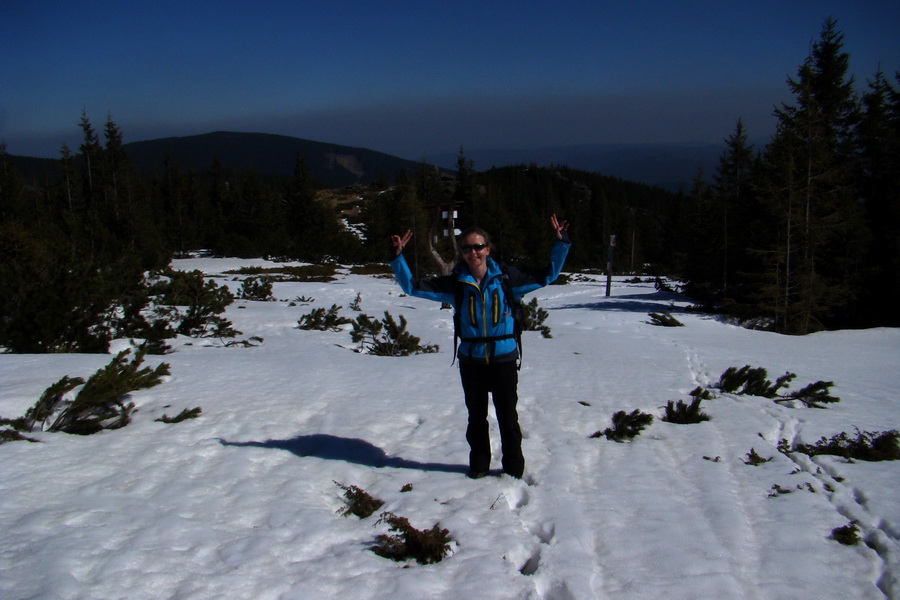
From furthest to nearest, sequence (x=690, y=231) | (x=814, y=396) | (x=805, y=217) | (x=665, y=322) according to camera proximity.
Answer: (x=690, y=231) → (x=805, y=217) → (x=665, y=322) → (x=814, y=396)

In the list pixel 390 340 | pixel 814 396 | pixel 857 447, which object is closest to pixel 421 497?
pixel 857 447

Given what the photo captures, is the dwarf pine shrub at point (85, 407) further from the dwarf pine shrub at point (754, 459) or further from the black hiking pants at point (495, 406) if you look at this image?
the dwarf pine shrub at point (754, 459)

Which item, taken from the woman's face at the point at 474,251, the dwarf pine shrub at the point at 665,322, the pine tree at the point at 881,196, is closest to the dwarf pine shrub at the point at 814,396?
the woman's face at the point at 474,251

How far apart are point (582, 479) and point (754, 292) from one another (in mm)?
15553

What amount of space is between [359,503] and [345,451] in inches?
44.3

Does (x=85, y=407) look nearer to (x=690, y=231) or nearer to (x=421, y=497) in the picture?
(x=421, y=497)

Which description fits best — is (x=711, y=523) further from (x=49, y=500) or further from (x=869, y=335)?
(x=869, y=335)

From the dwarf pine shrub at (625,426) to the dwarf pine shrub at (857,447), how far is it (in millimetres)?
1162

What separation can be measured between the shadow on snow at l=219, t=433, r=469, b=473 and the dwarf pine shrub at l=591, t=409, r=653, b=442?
1678mm

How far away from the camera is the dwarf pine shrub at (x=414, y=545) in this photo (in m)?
2.94

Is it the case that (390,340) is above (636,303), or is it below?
above

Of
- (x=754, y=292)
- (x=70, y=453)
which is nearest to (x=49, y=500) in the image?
(x=70, y=453)

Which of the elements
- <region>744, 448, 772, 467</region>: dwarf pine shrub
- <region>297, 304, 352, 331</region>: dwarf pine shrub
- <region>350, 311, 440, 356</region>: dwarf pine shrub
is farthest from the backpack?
<region>297, 304, 352, 331</region>: dwarf pine shrub

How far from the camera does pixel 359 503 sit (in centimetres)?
353
